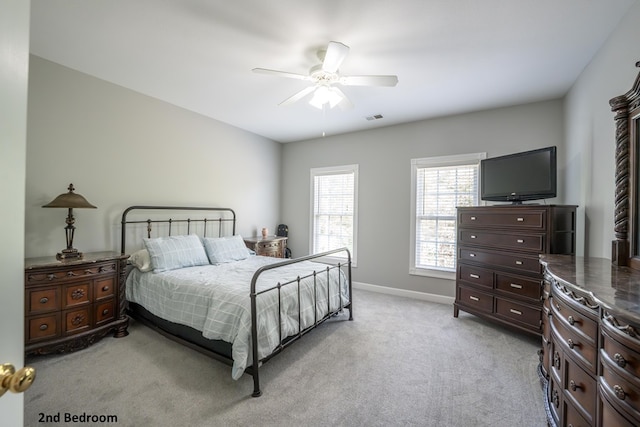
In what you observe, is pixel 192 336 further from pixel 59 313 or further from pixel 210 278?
pixel 59 313

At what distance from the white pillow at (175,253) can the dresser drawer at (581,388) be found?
11.3ft

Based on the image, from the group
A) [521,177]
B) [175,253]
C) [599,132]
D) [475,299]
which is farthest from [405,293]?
[175,253]

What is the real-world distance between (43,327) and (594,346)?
3858mm

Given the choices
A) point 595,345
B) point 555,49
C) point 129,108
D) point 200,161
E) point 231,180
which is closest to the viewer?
point 595,345

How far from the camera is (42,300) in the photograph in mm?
2365

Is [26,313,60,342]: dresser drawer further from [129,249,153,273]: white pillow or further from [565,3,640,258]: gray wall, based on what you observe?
[565,3,640,258]: gray wall

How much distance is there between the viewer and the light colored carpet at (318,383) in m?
1.83

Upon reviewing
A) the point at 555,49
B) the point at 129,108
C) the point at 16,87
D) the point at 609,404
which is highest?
the point at 555,49

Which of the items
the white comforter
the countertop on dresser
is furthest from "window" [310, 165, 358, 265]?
the countertop on dresser

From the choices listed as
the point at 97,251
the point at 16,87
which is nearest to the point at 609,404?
the point at 16,87

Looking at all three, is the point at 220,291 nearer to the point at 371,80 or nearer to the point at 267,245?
the point at 371,80

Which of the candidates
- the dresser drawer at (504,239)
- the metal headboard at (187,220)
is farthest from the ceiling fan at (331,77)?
the metal headboard at (187,220)

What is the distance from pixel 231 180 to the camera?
15.4ft

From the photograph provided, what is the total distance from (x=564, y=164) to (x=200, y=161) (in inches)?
192
